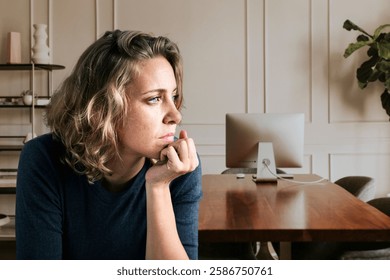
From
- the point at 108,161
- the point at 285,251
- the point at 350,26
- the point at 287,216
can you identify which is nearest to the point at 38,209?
the point at 108,161

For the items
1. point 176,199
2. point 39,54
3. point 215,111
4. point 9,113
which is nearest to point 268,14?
point 215,111

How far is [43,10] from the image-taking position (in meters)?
4.76

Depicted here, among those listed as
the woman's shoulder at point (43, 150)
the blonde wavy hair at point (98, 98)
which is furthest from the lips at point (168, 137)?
the woman's shoulder at point (43, 150)

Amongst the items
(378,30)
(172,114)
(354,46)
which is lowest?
(172,114)

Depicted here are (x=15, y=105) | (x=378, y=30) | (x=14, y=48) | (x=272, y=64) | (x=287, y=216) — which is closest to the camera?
(x=287, y=216)

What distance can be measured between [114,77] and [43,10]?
3.93 m

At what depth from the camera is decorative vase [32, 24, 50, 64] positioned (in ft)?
14.7

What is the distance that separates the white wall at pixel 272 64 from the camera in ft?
15.3

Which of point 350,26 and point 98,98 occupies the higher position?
point 350,26

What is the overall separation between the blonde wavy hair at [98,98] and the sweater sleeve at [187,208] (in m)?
0.21

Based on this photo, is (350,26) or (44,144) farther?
(350,26)

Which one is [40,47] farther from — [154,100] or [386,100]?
[154,100]

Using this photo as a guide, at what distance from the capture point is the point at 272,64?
4.70 metres

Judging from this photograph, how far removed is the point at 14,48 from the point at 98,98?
3.70 metres
